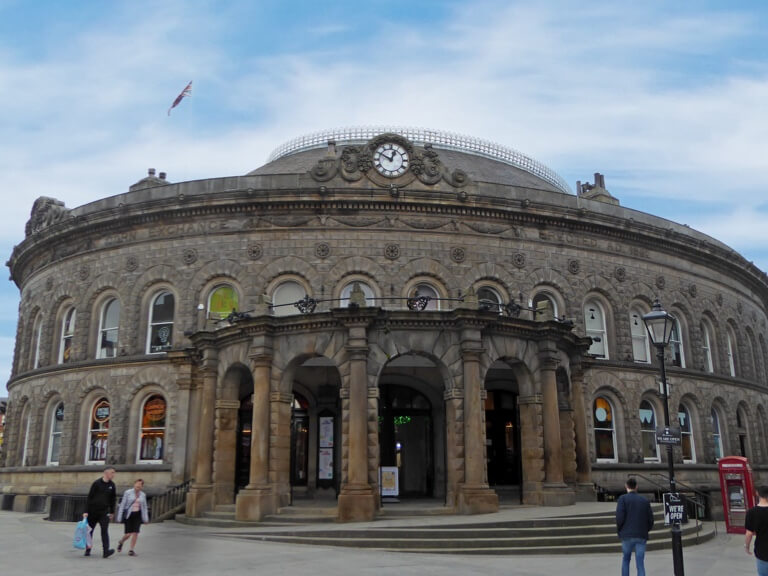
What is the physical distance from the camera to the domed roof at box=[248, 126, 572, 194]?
34344 millimetres

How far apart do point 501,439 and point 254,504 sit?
11.7 meters

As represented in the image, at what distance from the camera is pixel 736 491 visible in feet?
70.6

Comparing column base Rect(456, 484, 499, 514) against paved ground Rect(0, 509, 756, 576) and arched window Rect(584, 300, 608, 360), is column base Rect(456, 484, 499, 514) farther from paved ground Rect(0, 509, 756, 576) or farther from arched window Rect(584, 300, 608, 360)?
arched window Rect(584, 300, 608, 360)

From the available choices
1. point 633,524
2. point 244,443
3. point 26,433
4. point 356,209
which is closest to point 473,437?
point 633,524

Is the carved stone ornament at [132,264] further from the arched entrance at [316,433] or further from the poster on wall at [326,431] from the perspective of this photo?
the poster on wall at [326,431]

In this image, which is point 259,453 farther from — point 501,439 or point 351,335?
point 501,439

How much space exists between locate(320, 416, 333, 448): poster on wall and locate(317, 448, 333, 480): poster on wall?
202mm

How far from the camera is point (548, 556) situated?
569 inches

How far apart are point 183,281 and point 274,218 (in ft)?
14.2

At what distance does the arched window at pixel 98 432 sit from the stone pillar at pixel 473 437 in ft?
49.8

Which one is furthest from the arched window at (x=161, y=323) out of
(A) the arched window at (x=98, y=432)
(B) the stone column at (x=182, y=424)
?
(A) the arched window at (x=98, y=432)

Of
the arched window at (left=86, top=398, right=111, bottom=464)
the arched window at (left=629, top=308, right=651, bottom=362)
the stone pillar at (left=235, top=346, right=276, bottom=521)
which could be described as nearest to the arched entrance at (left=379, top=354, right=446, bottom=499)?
the stone pillar at (left=235, top=346, right=276, bottom=521)

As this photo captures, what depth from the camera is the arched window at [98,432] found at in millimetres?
26547

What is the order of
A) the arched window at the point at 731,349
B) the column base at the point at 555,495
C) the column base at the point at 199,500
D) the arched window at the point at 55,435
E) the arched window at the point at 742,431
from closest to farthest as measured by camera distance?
the column base at the point at 555,495 < the column base at the point at 199,500 < the arched window at the point at 55,435 < the arched window at the point at 742,431 < the arched window at the point at 731,349
